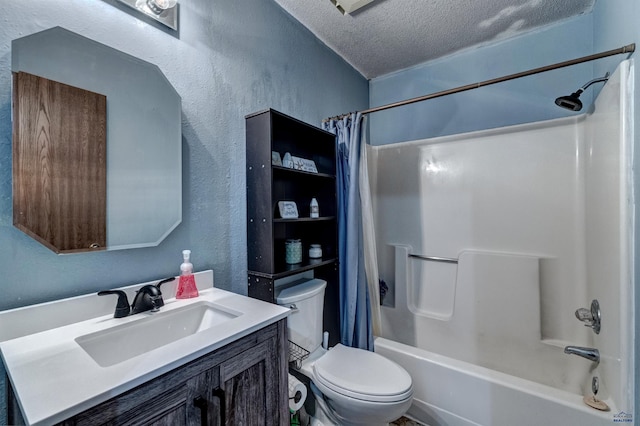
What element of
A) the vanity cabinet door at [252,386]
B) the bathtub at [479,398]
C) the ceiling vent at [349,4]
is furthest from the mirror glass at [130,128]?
the bathtub at [479,398]

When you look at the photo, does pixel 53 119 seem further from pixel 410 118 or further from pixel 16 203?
pixel 410 118

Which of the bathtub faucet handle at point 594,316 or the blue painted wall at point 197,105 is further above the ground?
the blue painted wall at point 197,105

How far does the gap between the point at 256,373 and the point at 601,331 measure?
4.93ft

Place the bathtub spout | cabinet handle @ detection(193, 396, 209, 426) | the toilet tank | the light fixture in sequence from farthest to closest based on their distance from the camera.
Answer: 1. the toilet tank
2. the bathtub spout
3. the light fixture
4. cabinet handle @ detection(193, 396, 209, 426)

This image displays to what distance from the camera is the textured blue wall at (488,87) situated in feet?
5.85

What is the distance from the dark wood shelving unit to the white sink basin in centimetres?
33

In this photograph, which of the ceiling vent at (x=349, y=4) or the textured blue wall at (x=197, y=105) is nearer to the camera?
the textured blue wall at (x=197, y=105)

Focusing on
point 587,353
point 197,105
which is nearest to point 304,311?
point 197,105

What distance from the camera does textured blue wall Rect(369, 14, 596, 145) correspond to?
5.85 feet

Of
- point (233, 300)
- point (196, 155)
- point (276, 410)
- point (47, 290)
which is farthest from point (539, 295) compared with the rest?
point (47, 290)

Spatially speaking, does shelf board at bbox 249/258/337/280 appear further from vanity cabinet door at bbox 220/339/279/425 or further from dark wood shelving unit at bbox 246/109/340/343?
vanity cabinet door at bbox 220/339/279/425

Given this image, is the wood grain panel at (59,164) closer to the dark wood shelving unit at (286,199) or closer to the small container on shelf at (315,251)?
the dark wood shelving unit at (286,199)

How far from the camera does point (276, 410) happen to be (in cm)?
90

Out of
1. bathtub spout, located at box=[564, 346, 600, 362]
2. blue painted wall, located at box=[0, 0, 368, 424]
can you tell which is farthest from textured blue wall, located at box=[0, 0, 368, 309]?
bathtub spout, located at box=[564, 346, 600, 362]
